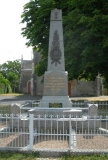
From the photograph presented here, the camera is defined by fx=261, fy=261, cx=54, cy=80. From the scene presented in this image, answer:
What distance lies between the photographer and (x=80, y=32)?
18719 mm

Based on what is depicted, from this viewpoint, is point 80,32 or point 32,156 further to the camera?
point 80,32

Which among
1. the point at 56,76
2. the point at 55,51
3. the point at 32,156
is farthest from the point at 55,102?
the point at 32,156

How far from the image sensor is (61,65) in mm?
13328

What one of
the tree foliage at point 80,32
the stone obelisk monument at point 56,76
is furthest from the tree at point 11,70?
the stone obelisk monument at point 56,76

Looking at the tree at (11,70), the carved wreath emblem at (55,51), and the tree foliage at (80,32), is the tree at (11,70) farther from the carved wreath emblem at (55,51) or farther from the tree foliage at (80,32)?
the carved wreath emblem at (55,51)

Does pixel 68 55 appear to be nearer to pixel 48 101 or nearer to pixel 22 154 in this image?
pixel 48 101

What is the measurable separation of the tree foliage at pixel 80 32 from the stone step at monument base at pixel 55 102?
18.9ft

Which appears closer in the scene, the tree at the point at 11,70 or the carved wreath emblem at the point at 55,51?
the carved wreath emblem at the point at 55,51

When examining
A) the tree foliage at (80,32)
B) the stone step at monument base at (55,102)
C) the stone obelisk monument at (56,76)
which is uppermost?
the tree foliage at (80,32)

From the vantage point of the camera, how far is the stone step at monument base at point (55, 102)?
12.6 meters

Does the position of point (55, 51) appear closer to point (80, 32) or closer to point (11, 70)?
point (80, 32)

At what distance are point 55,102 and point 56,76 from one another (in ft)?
4.32

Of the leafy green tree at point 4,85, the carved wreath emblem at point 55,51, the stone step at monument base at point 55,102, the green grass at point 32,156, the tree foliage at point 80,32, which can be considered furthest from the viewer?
the leafy green tree at point 4,85

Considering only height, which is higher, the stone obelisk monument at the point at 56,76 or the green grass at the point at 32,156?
the stone obelisk monument at the point at 56,76
